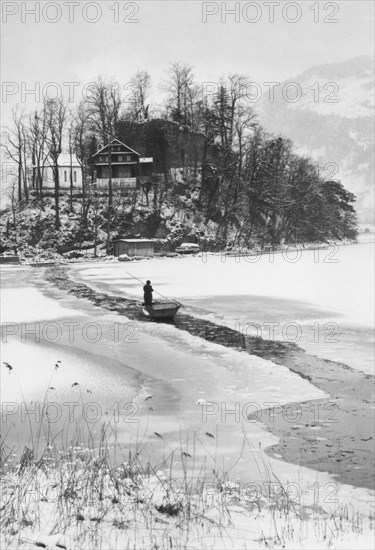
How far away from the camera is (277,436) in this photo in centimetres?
1059

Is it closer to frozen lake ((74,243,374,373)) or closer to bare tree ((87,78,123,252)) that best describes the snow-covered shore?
frozen lake ((74,243,374,373))

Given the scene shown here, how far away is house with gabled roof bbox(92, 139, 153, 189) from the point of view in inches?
3017

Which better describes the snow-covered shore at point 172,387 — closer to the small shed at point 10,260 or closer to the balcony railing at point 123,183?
the small shed at point 10,260

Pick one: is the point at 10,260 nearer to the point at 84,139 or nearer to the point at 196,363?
the point at 84,139

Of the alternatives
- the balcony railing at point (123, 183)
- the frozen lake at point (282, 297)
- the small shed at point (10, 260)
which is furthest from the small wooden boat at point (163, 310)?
the balcony railing at point (123, 183)

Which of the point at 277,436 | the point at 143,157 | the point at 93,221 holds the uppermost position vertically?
the point at 143,157

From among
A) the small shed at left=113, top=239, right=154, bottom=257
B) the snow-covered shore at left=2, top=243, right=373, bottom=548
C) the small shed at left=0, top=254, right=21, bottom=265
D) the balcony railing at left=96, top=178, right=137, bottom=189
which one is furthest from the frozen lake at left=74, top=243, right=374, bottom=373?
the balcony railing at left=96, top=178, right=137, bottom=189

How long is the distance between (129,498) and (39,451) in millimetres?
3372

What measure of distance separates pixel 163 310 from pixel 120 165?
56.6 meters

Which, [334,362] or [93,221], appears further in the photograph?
[93,221]

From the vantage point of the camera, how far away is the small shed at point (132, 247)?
6800cm

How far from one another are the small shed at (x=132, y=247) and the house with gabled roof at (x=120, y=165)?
487 inches

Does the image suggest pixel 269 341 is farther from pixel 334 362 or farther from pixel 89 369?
pixel 89 369

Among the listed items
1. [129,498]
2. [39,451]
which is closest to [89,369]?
[39,451]
